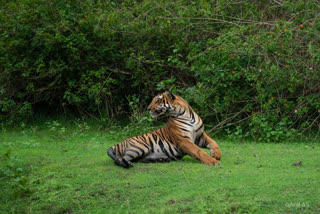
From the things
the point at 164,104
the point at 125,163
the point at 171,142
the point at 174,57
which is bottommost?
the point at 125,163

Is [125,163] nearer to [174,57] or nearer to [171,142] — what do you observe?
[171,142]

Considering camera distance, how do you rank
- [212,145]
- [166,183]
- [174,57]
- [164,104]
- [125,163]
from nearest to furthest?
[166,183], [125,163], [212,145], [164,104], [174,57]

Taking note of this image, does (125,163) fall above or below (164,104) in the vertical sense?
below

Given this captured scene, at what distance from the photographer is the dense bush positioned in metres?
10.6

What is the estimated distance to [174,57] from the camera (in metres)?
12.5

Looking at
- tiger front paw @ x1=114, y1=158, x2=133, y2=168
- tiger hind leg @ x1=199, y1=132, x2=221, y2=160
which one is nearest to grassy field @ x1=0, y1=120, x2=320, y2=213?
tiger front paw @ x1=114, y1=158, x2=133, y2=168

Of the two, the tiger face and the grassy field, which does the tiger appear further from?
the grassy field

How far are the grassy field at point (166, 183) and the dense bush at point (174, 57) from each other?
161cm

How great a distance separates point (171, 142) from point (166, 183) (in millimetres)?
1538

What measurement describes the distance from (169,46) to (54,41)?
3.00 m

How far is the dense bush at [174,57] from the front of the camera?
1055 centimetres

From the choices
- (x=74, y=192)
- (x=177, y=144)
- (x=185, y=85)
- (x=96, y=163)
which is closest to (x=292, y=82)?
(x=185, y=85)

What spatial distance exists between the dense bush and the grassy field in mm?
1607

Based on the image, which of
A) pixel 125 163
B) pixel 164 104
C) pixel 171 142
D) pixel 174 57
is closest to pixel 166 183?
pixel 125 163
